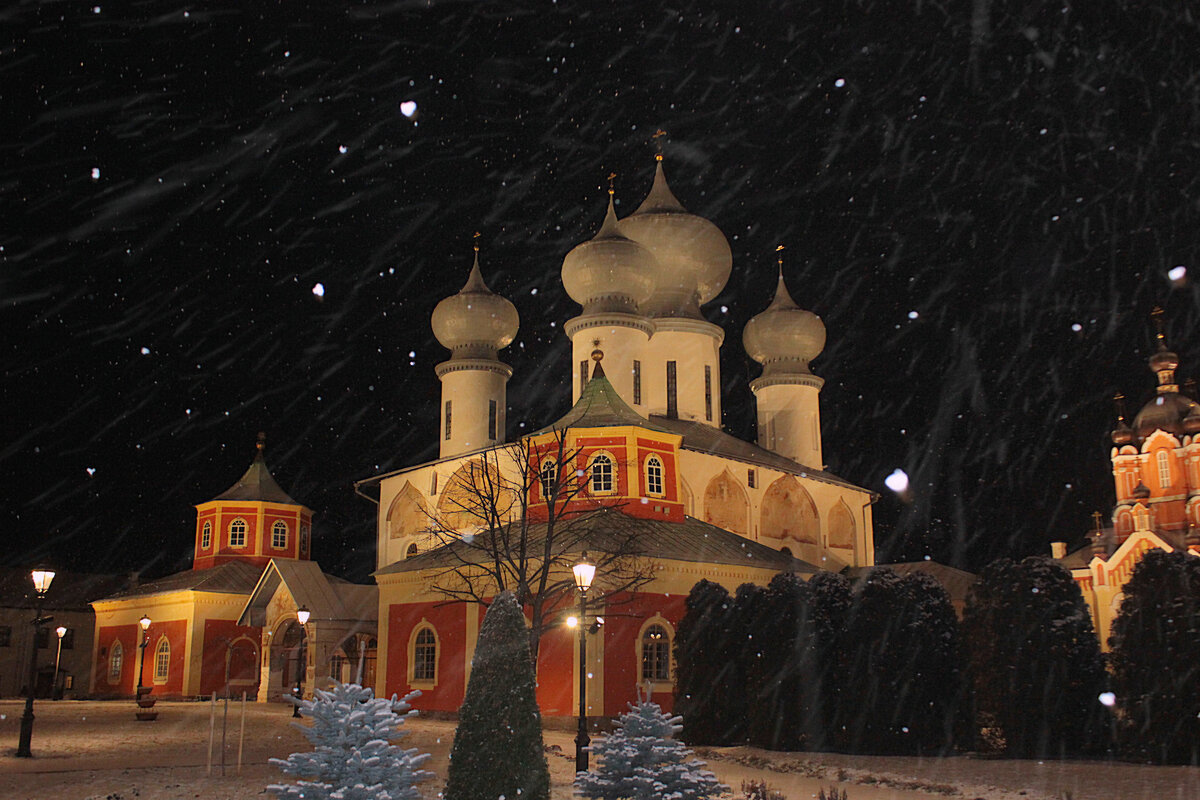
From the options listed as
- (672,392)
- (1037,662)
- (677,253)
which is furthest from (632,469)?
(1037,662)

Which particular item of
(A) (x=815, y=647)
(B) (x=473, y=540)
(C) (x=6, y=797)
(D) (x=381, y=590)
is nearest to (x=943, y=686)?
(A) (x=815, y=647)

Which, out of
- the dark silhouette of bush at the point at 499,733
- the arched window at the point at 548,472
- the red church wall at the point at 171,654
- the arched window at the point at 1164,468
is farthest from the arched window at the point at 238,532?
the arched window at the point at 1164,468

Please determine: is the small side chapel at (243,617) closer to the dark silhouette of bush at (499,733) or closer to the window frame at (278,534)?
the window frame at (278,534)

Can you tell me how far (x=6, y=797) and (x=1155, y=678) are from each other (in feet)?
52.7

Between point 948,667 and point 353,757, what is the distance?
13640 mm

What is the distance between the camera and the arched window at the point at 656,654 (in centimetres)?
2608

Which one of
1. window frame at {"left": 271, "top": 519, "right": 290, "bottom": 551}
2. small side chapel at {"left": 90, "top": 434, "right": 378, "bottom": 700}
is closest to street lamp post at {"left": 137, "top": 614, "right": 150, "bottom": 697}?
small side chapel at {"left": 90, "top": 434, "right": 378, "bottom": 700}

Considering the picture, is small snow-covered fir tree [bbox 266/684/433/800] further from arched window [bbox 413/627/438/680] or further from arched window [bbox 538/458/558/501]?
arched window [bbox 413/627/438/680]

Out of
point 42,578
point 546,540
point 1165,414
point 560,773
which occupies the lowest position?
point 560,773

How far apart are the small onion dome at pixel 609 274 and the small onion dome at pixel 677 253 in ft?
7.94

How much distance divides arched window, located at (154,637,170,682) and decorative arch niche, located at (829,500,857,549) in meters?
25.8

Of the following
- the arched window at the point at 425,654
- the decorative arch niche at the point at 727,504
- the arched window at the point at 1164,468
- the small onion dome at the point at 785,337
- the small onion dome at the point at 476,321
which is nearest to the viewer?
the arched window at the point at 425,654

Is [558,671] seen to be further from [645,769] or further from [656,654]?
[645,769]

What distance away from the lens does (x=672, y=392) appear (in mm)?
38500
